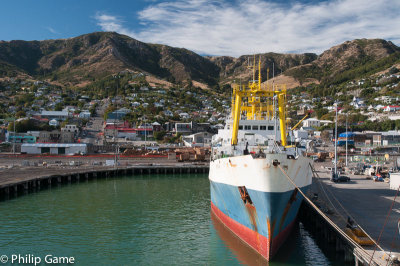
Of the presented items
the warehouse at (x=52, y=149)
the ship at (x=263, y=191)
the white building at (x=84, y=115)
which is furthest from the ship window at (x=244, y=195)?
the white building at (x=84, y=115)

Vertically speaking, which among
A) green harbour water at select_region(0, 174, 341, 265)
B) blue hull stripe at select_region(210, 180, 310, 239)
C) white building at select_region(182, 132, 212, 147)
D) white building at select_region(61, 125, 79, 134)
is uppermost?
white building at select_region(61, 125, 79, 134)

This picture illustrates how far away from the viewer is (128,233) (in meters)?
20.4

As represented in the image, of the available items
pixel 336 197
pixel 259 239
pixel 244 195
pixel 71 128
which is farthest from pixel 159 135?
pixel 259 239

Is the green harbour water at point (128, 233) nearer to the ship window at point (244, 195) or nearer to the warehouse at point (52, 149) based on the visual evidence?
the ship window at point (244, 195)

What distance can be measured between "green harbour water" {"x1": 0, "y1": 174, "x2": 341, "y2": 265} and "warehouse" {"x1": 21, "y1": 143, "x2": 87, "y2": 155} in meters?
36.8

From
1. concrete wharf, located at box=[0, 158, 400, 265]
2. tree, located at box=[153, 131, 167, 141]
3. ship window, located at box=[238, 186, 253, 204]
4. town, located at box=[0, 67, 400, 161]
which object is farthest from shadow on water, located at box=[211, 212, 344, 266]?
tree, located at box=[153, 131, 167, 141]

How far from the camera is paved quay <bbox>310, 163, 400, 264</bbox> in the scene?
565 inches

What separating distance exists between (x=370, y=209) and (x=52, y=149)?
2606 inches

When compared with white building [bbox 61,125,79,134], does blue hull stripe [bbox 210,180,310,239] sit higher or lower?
lower

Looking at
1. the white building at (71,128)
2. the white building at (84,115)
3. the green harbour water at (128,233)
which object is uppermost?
the white building at (84,115)

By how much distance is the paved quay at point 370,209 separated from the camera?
14341 millimetres

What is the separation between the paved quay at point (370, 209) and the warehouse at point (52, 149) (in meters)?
56.0

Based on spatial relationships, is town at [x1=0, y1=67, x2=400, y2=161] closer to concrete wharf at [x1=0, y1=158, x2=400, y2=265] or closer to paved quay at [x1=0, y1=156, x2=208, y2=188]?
paved quay at [x1=0, y1=156, x2=208, y2=188]

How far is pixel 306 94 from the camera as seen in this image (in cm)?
18838
